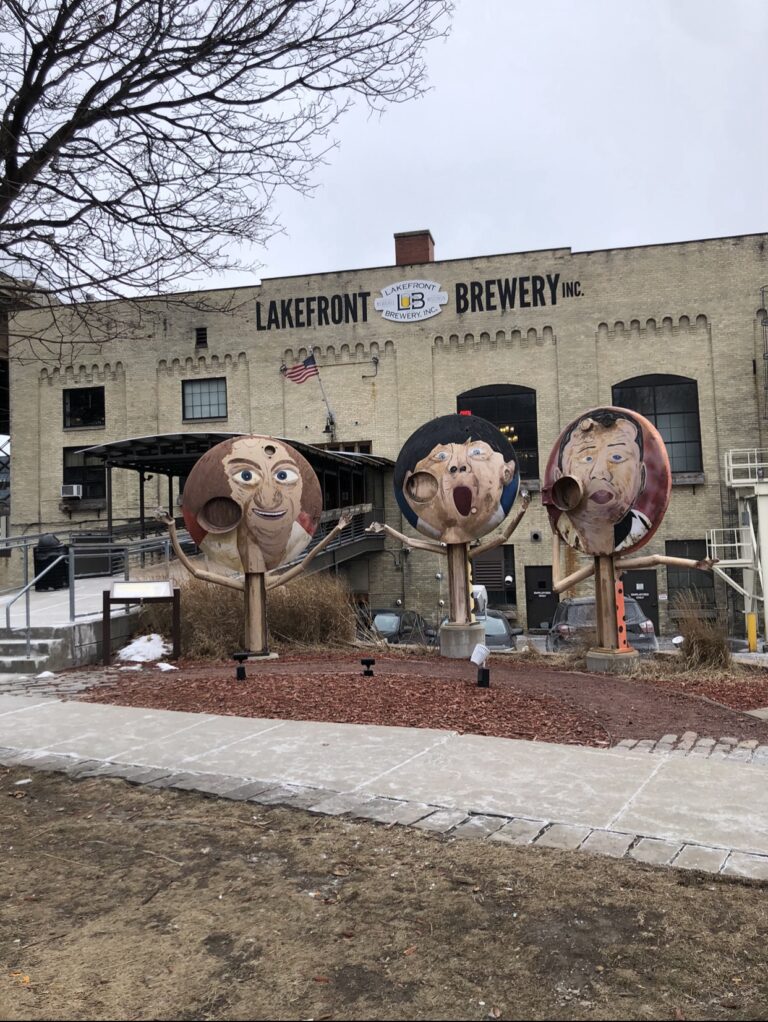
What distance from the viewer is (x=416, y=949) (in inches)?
129

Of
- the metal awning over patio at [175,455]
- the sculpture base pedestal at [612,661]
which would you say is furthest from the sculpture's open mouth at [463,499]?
the metal awning over patio at [175,455]

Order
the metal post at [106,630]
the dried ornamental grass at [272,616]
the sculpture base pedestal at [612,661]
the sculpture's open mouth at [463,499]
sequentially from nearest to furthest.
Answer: the sculpture base pedestal at [612,661] → the metal post at [106,630] → the sculpture's open mouth at [463,499] → the dried ornamental grass at [272,616]

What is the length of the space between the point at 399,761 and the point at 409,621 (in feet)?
39.2

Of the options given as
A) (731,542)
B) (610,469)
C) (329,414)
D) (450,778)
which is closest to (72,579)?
(610,469)

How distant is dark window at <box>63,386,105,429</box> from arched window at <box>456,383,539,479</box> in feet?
47.5

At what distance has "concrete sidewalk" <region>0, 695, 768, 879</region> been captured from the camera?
451 centimetres

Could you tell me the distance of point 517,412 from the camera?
97.3 feet

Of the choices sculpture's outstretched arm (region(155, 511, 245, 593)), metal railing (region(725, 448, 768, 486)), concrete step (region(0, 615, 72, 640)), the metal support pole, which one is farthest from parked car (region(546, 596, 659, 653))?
metal railing (region(725, 448, 768, 486))

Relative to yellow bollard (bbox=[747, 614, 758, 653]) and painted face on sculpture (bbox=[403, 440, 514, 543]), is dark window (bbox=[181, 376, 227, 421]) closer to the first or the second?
Answer: painted face on sculpture (bbox=[403, 440, 514, 543])

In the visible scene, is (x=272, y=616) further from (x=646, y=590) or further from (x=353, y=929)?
(x=646, y=590)

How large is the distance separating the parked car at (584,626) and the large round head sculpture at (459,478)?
254 cm

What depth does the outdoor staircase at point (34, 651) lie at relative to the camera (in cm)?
1152

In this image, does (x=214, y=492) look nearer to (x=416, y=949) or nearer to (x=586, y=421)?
(x=586, y=421)

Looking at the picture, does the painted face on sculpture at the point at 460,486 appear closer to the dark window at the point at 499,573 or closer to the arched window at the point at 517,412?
the dark window at the point at 499,573
